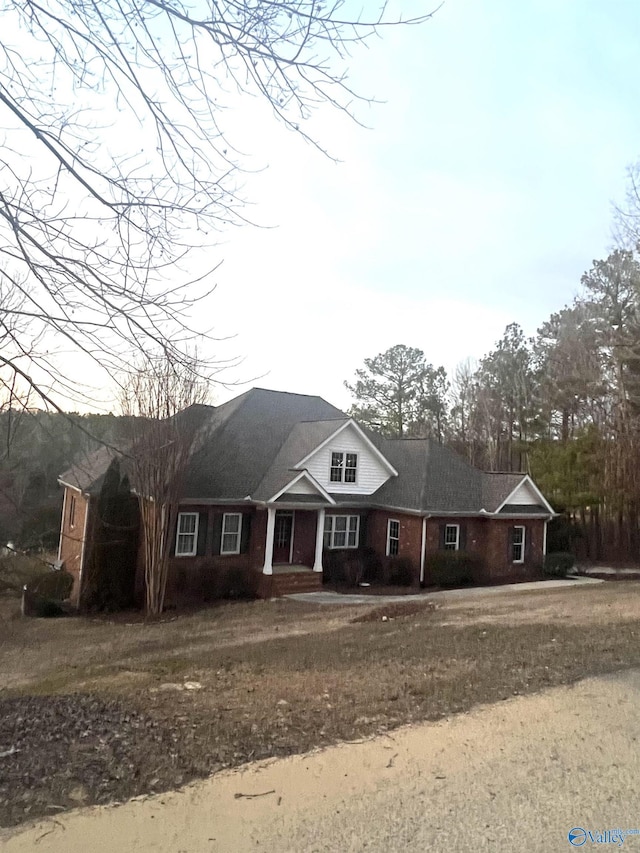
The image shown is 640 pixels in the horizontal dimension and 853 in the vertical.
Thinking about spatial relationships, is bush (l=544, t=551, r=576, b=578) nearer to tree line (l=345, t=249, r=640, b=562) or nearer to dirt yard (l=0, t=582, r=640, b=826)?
tree line (l=345, t=249, r=640, b=562)

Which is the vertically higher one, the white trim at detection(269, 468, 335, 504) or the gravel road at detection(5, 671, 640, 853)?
the white trim at detection(269, 468, 335, 504)

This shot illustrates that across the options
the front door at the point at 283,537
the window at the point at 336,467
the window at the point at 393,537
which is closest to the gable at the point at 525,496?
the window at the point at 393,537

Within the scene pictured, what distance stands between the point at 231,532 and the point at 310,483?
2990 millimetres

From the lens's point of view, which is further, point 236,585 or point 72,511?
point 72,511

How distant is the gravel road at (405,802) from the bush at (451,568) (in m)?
16.0

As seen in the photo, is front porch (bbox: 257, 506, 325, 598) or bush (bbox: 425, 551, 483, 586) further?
bush (bbox: 425, 551, 483, 586)

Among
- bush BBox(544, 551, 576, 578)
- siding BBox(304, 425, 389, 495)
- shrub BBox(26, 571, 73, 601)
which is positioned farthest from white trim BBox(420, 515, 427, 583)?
shrub BBox(26, 571, 73, 601)

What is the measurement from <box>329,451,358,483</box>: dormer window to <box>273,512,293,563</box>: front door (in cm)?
229

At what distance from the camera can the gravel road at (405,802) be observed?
3.76m

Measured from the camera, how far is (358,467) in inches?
920

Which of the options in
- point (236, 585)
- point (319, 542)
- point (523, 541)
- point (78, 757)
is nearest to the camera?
point (78, 757)

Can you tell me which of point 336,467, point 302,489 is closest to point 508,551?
point 336,467

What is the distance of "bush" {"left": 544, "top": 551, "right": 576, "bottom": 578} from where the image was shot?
24078mm

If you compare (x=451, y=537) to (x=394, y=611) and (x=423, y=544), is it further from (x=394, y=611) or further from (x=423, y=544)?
(x=394, y=611)
